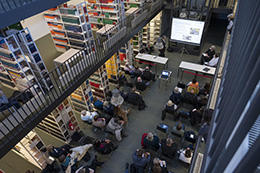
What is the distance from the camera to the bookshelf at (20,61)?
518 centimetres

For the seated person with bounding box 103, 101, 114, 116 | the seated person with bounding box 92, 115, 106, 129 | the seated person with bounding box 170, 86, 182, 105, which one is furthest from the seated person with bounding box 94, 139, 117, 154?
the seated person with bounding box 170, 86, 182, 105

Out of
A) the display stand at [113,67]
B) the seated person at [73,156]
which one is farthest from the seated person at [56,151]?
the display stand at [113,67]

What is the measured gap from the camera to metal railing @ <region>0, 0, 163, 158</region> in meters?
4.43

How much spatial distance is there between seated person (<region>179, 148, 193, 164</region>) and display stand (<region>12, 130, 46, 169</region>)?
470 cm

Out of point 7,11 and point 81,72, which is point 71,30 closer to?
point 81,72

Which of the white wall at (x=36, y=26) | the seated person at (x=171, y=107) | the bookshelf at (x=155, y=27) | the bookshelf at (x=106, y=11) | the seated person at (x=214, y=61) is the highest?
the bookshelf at (x=106, y=11)

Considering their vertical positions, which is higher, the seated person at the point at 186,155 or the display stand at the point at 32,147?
the display stand at the point at 32,147

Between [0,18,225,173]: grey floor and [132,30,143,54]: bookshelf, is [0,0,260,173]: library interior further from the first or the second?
[132,30,143,54]: bookshelf

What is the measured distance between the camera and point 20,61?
5.42 metres

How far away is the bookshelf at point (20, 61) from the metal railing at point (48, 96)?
0.37 m

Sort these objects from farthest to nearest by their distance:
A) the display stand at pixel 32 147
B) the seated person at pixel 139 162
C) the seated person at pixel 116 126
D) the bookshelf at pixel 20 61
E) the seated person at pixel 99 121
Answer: the seated person at pixel 99 121 → the seated person at pixel 116 126 → the display stand at pixel 32 147 → the seated person at pixel 139 162 → the bookshelf at pixel 20 61

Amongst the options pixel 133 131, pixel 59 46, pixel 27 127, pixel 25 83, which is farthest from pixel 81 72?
pixel 59 46

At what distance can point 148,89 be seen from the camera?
29.5 feet

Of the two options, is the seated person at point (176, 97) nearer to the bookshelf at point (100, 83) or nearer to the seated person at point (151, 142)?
the seated person at point (151, 142)
